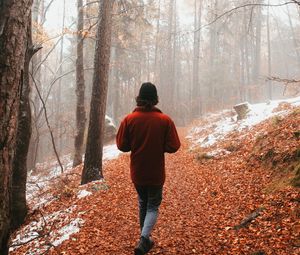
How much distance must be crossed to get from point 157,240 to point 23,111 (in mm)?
4319

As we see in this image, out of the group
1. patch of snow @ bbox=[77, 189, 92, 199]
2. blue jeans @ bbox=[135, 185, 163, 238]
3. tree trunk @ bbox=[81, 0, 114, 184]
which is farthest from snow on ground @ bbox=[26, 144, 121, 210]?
blue jeans @ bbox=[135, 185, 163, 238]

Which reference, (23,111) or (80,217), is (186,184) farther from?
(23,111)

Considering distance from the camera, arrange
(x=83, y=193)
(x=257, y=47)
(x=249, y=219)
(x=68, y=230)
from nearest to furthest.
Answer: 1. (x=249, y=219)
2. (x=68, y=230)
3. (x=83, y=193)
4. (x=257, y=47)

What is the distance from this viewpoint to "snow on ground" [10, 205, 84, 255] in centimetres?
617

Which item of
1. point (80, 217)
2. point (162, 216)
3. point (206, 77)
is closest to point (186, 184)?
point (162, 216)

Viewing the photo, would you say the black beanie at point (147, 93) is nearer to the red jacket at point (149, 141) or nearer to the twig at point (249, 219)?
the red jacket at point (149, 141)

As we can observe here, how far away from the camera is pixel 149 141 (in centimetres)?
458

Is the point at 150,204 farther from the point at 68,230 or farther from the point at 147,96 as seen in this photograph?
the point at 68,230

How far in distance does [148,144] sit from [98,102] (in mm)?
5258

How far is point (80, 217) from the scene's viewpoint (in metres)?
6.95

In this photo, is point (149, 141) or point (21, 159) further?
point (21, 159)

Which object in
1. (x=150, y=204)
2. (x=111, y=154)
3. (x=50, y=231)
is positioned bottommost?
(x=111, y=154)

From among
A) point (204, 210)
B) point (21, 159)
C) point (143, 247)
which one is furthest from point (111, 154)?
point (143, 247)

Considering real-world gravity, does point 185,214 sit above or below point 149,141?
below
